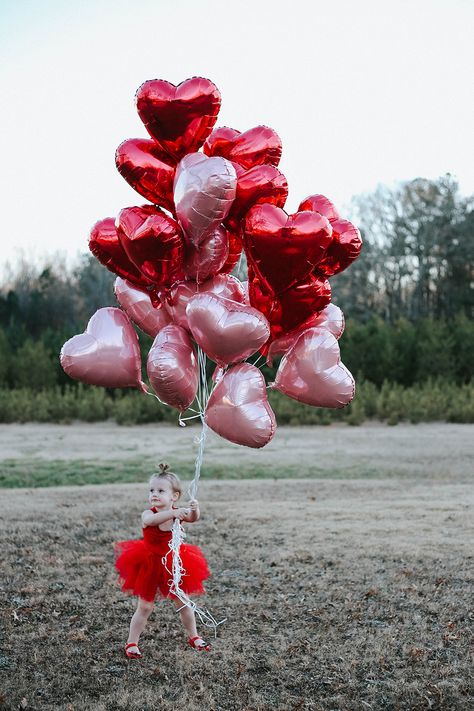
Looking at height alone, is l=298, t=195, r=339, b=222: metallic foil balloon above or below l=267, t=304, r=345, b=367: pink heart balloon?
above

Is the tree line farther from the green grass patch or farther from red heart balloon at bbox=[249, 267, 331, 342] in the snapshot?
red heart balloon at bbox=[249, 267, 331, 342]

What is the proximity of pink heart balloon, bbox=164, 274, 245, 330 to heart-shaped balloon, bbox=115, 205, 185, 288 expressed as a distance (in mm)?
107

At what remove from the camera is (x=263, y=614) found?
4969 mm

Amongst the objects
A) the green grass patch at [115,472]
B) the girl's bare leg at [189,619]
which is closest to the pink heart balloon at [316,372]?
the girl's bare leg at [189,619]

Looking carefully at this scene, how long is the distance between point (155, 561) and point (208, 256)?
1625 mm

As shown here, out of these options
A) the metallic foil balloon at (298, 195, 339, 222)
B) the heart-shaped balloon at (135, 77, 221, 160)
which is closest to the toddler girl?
the metallic foil balloon at (298, 195, 339, 222)

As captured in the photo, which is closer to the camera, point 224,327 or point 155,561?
point 224,327

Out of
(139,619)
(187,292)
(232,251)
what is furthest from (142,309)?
(139,619)

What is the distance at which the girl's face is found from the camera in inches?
159

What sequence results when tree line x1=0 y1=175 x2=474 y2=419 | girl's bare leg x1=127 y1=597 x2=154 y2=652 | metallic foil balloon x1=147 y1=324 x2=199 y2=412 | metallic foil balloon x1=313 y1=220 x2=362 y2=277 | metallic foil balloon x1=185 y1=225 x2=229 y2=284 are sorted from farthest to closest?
tree line x1=0 y1=175 x2=474 y2=419
girl's bare leg x1=127 y1=597 x2=154 y2=652
metallic foil balloon x1=313 y1=220 x2=362 y2=277
metallic foil balloon x1=185 y1=225 x2=229 y2=284
metallic foil balloon x1=147 y1=324 x2=199 y2=412

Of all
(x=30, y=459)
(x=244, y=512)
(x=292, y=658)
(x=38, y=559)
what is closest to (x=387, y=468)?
(x=244, y=512)

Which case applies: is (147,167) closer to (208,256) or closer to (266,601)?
(208,256)

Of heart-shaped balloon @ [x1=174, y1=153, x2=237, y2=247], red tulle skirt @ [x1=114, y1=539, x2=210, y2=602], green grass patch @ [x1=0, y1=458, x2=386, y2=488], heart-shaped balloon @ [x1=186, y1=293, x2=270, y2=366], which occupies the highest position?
heart-shaped balloon @ [x1=174, y1=153, x2=237, y2=247]

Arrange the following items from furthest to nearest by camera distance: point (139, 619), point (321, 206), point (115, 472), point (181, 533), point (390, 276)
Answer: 1. point (390, 276)
2. point (115, 472)
3. point (139, 619)
4. point (181, 533)
5. point (321, 206)
